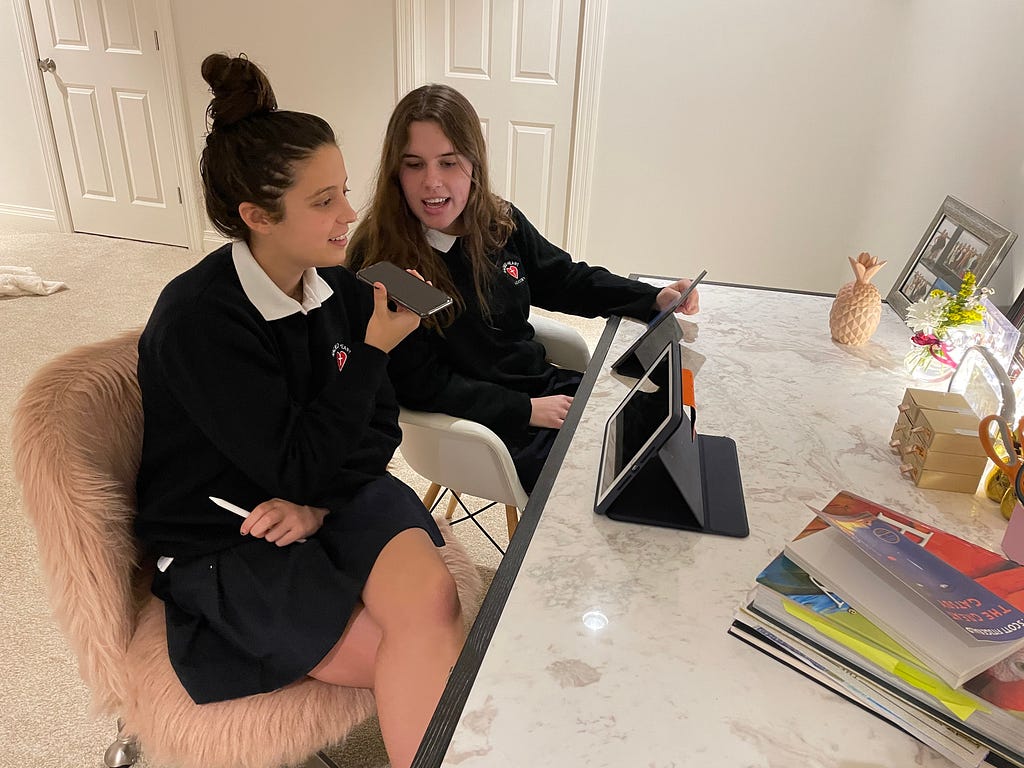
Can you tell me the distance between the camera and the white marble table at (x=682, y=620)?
2.30 feet

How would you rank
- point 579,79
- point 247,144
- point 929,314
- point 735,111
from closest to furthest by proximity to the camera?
point 247,144 < point 929,314 < point 735,111 < point 579,79

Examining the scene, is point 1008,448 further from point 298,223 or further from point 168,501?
point 168,501

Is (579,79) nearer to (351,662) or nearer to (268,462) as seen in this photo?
(268,462)

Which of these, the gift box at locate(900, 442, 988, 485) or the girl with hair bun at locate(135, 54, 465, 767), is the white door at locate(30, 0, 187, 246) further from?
the gift box at locate(900, 442, 988, 485)

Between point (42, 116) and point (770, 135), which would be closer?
point (770, 135)

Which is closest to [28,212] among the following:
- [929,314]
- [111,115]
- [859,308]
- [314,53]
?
[111,115]

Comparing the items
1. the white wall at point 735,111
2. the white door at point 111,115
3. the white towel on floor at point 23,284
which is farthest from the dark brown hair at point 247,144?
the white door at point 111,115

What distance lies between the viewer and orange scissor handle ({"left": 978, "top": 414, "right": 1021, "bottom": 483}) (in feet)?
3.30

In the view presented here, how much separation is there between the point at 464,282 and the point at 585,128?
2048 mm

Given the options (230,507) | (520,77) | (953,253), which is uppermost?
(520,77)

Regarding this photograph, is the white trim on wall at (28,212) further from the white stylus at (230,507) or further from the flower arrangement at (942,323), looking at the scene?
the flower arrangement at (942,323)

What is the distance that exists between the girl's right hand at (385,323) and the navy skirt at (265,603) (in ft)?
0.89

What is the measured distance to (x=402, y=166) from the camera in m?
1.52

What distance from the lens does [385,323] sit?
45.8 inches
